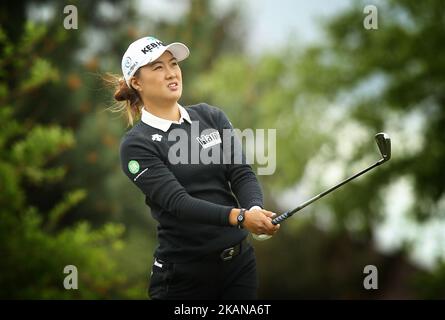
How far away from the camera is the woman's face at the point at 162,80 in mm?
3773

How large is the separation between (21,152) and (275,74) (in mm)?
10831

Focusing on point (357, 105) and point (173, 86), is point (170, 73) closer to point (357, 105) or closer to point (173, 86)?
point (173, 86)

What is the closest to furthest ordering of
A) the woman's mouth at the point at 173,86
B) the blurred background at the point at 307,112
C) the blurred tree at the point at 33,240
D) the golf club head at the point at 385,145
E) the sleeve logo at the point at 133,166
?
the sleeve logo at the point at 133,166, the woman's mouth at the point at 173,86, the golf club head at the point at 385,145, the blurred tree at the point at 33,240, the blurred background at the point at 307,112

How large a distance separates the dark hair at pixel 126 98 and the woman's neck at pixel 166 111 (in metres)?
0.19

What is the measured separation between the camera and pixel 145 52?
3.76 metres

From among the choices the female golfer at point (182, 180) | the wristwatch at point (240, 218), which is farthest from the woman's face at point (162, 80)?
the wristwatch at point (240, 218)

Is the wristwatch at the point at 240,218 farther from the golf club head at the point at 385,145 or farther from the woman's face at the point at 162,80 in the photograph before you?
the golf club head at the point at 385,145

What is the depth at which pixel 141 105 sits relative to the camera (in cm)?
405

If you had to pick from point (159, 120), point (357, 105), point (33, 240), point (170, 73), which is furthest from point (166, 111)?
point (357, 105)

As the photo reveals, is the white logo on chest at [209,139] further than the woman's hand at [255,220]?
Yes

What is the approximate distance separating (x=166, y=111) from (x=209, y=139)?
10.8 inches

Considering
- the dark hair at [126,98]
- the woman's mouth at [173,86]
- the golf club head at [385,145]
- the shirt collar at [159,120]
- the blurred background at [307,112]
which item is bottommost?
the golf club head at [385,145]
